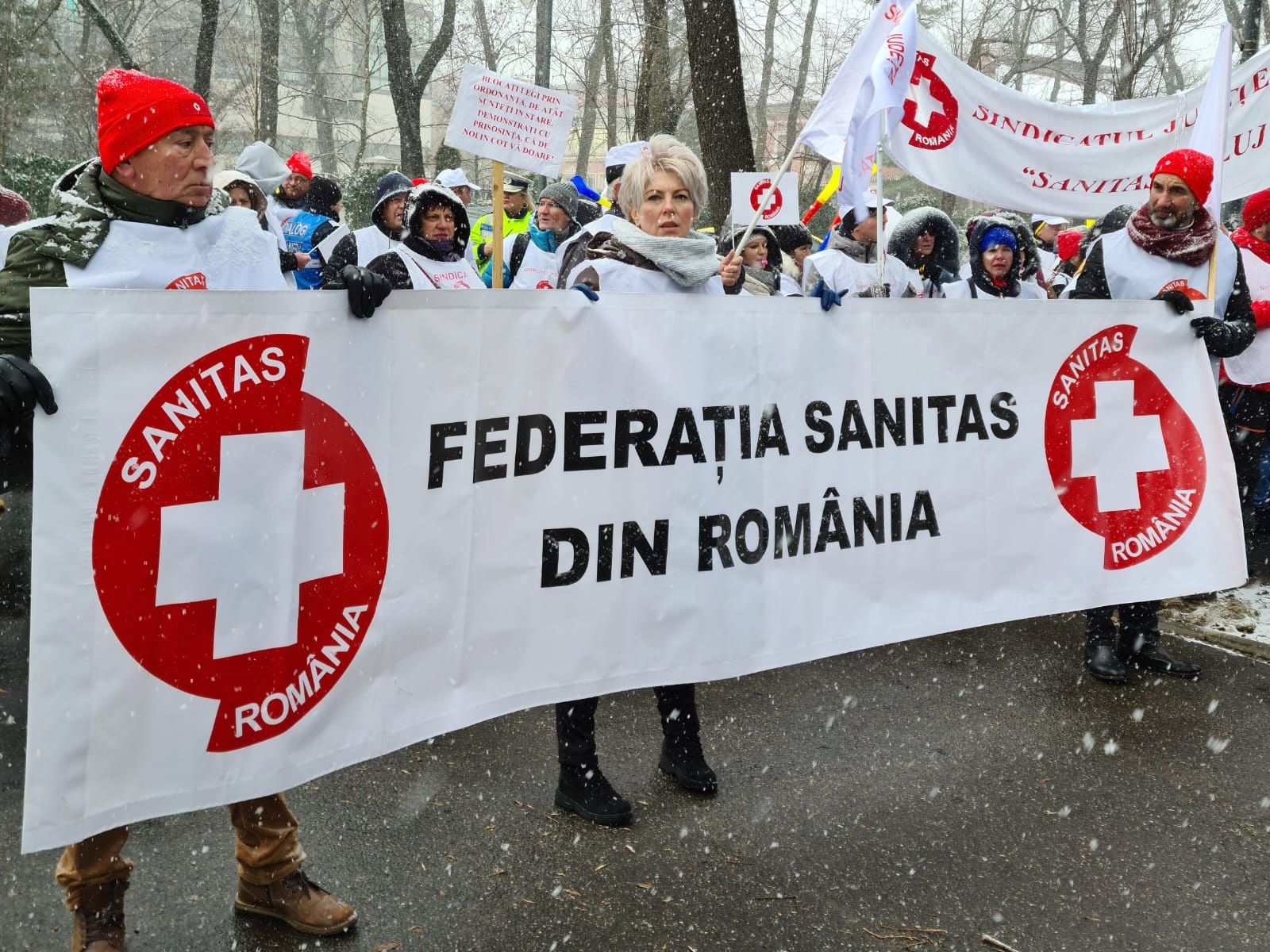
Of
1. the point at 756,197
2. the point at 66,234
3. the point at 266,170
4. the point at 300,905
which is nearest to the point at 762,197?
the point at 756,197

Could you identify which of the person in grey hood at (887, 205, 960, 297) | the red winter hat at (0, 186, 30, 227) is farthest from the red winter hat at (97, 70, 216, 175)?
the red winter hat at (0, 186, 30, 227)

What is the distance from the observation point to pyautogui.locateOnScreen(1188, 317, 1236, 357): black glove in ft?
13.9

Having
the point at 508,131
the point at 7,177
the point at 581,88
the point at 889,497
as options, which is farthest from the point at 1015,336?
the point at 581,88

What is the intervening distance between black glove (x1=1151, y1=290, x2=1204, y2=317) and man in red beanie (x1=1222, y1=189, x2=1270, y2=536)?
222 cm

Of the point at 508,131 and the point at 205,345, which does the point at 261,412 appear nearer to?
the point at 205,345

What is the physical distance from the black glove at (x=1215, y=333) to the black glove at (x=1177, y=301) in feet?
0.08

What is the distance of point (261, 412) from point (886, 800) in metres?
2.31

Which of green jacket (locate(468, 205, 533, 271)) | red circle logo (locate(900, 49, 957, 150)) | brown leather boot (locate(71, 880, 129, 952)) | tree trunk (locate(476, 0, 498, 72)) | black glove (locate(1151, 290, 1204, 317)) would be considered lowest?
brown leather boot (locate(71, 880, 129, 952))

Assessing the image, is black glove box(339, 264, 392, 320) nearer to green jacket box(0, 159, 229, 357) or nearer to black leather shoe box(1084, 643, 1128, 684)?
green jacket box(0, 159, 229, 357)

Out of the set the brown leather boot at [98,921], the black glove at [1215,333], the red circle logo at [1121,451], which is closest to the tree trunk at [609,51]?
the black glove at [1215,333]

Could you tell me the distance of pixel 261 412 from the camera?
258 cm

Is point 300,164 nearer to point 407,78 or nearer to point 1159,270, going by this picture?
point 1159,270

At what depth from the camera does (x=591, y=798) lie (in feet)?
11.5

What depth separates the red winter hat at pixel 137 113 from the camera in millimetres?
2615
